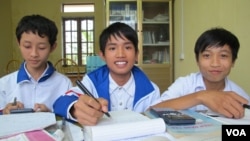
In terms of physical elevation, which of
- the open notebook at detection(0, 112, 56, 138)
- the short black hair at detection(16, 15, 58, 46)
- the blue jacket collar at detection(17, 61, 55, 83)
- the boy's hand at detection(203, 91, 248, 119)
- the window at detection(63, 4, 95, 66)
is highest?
the window at detection(63, 4, 95, 66)

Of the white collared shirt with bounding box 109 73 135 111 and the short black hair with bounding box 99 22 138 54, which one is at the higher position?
the short black hair with bounding box 99 22 138 54

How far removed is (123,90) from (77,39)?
4.70 m

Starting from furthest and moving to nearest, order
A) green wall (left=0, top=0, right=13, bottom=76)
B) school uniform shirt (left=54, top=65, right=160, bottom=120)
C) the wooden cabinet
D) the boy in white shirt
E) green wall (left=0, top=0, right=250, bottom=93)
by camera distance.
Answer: green wall (left=0, top=0, right=13, bottom=76) < the wooden cabinet < green wall (left=0, top=0, right=250, bottom=93) < school uniform shirt (left=54, top=65, right=160, bottom=120) < the boy in white shirt

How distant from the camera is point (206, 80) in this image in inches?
40.8

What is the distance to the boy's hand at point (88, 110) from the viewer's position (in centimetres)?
55

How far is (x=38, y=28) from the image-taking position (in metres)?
1.05

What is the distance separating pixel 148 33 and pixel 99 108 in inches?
143

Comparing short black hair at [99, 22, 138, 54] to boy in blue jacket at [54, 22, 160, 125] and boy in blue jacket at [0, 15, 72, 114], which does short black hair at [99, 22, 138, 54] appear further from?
boy in blue jacket at [0, 15, 72, 114]

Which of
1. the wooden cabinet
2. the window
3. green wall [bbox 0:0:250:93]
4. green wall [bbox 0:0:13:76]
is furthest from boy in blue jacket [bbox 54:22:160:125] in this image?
the window

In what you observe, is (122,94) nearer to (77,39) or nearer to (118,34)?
(118,34)

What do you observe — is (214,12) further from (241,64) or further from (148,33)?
(148,33)

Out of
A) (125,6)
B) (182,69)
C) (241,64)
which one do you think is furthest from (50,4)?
(241,64)

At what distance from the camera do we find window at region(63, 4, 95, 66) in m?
5.46

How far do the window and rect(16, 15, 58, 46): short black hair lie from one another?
14.3 feet
